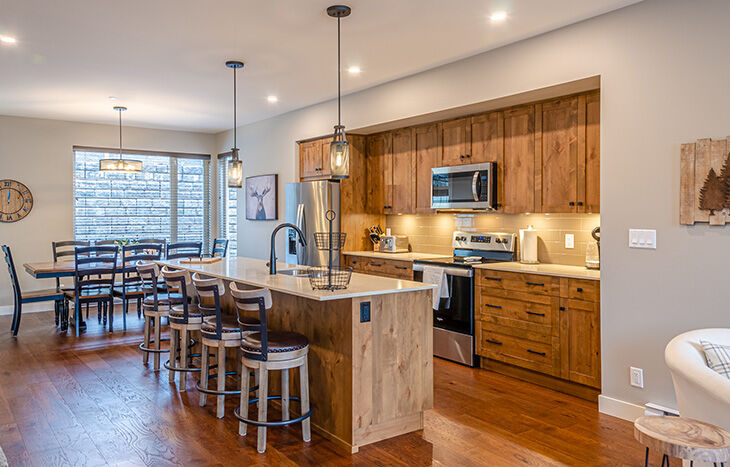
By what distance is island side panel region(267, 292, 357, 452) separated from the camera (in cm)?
292

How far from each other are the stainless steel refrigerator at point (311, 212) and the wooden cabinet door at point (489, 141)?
69.9 inches

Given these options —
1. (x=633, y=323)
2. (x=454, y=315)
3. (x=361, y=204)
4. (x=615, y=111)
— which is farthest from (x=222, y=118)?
(x=633, y=323)

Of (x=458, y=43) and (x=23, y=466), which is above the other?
(x=458, y=43)

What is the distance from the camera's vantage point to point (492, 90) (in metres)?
4.22

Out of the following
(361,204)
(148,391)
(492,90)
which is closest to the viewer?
(148,391)

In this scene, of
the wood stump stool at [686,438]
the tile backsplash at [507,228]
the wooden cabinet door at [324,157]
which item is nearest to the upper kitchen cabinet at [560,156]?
the tile backsplash at [507,228]

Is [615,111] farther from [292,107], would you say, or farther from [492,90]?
[292,107]

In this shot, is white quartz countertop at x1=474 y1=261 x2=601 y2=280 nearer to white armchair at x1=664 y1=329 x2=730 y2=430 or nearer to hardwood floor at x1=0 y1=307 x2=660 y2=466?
hardwood floor at x1=0 y1=307 x2=660 y2=466

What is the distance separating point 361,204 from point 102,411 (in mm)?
3507

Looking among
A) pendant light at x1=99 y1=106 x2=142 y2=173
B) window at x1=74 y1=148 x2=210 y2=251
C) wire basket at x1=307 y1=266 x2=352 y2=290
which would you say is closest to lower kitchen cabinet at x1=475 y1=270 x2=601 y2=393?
wire basket at x1=307 y1=266 x2=352 y2=290

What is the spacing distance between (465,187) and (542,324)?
1.48m

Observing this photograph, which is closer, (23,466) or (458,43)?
(23,466)

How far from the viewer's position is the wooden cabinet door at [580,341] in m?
3.63

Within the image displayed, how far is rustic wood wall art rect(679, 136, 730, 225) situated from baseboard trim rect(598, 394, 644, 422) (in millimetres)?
1210
